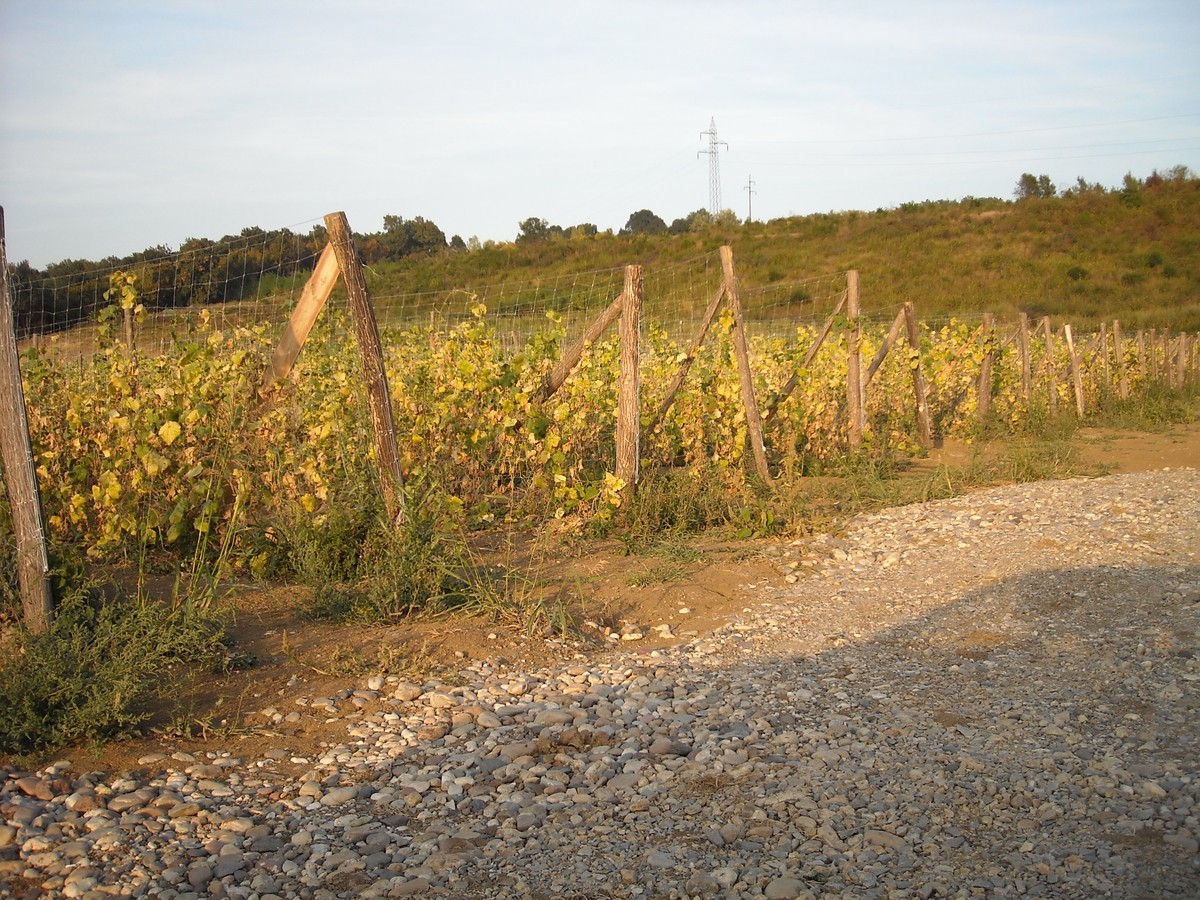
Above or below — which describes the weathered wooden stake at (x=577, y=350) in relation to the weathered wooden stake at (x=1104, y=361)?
above

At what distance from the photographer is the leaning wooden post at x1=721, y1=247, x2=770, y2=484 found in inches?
309

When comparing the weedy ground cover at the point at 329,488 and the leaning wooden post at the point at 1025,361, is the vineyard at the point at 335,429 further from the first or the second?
the leaning wooden post at the point at 1025,361

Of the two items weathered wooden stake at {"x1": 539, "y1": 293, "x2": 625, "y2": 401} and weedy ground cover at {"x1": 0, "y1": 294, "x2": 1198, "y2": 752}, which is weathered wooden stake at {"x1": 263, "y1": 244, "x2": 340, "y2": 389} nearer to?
weedy ground cover at {"x1": 0, "y1": 294, "x2": 1198, "y2": 752}

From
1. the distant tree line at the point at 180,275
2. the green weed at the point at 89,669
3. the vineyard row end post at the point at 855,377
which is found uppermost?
the distant tree line at the point at 180,275

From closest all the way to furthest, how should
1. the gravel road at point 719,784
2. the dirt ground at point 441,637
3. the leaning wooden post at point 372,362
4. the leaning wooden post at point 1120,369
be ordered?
1. the gravel road at point 719,784
2. the dirt ground at point 441,637
3. the leaning wooden post at point 372,362
4. the leaning wooden post at point 1120,369

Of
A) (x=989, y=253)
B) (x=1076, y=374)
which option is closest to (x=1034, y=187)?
(x=989, y=253)

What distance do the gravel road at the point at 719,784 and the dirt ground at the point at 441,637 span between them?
0.40 ft

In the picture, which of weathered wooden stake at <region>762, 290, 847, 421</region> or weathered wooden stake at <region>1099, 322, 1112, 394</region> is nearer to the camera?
weathered wooden stake at <region>762, 290, 847, 421</region>

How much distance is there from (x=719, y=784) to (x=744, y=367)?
16.9ft

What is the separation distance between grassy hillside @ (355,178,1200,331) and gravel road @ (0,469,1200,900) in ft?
74.1

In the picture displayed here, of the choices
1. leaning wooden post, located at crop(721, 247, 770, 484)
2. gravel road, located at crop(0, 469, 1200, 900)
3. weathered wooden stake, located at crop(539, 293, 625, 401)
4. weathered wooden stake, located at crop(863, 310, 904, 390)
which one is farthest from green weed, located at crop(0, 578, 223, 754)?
weathered wooden stake, located at crop(863, 310, 904, 390)

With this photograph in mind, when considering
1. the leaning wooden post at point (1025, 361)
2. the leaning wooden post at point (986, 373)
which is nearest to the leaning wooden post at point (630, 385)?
the leaning wooden post at point (986, 373)

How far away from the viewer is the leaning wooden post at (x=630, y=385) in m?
6.83

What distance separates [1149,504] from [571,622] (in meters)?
5.14
